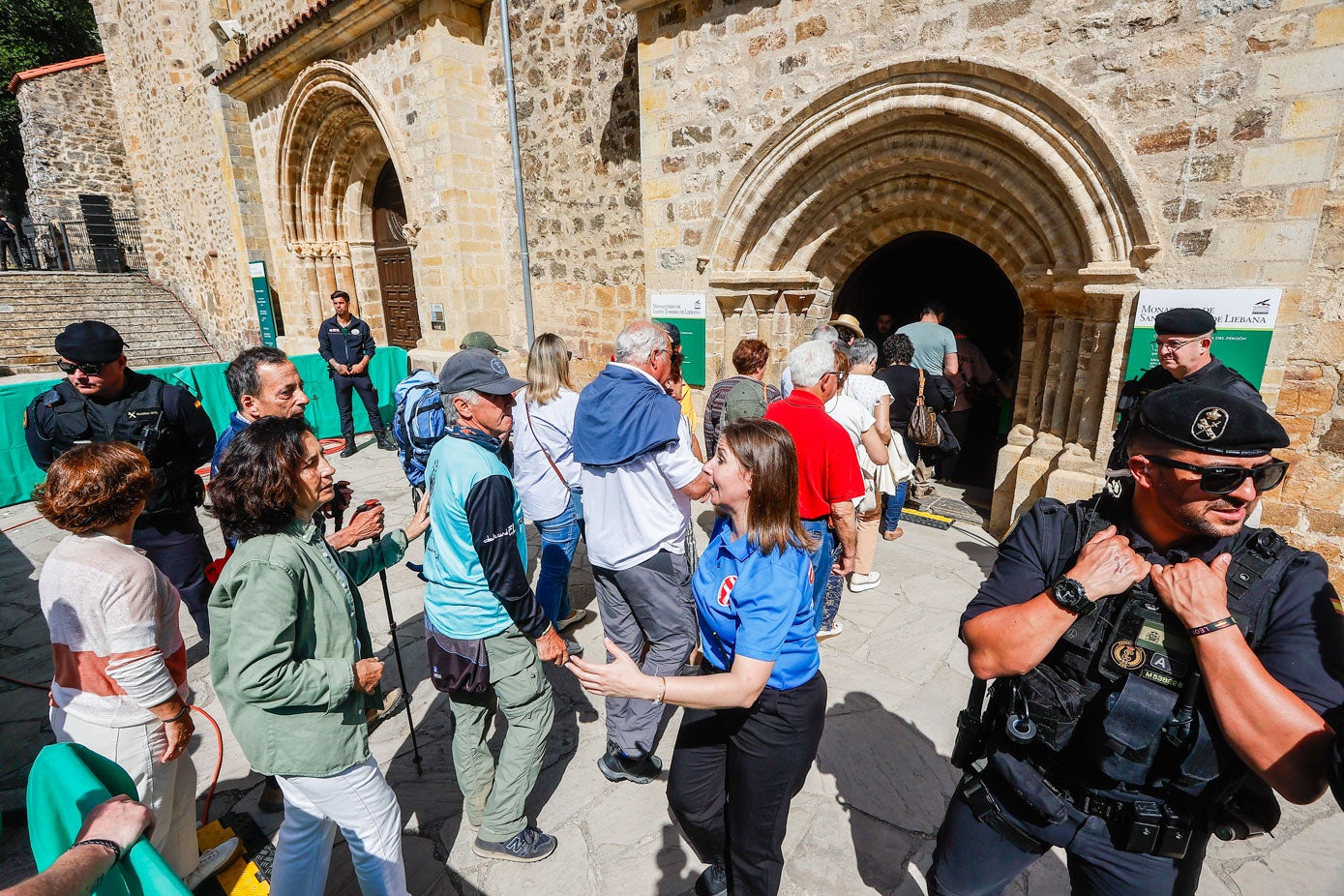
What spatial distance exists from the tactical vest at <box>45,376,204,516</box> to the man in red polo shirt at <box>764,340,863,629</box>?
10.7 ft

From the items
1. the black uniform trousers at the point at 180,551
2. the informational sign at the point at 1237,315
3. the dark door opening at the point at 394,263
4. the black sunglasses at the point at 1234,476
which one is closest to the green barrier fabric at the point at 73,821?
the black sunglasses at the point at 1234,476

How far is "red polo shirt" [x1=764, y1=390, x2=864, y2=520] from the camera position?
310cm

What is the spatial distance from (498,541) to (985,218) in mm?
4597

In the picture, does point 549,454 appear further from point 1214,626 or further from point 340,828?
point 1214,626

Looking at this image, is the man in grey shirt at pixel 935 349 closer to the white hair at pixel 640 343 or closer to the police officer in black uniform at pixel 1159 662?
the white hair at pixel 640 343

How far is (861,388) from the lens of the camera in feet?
13.9

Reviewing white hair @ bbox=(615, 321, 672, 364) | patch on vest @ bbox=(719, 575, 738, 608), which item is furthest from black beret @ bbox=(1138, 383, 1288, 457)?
white hair @ bbox=(615, 321, 672, 364)

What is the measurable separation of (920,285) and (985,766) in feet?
23.1

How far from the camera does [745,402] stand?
3691mm

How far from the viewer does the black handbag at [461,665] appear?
2250 millimetres

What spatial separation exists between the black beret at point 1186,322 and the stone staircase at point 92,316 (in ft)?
55.5

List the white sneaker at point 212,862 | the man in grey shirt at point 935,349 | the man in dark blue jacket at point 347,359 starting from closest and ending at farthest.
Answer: the white sneaker at point 212,862
the man in grey shirt at point 935,349
the man in dark blue jacket at point 347,359

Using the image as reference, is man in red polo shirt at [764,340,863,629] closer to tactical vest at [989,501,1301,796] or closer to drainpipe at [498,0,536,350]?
tactical vest at [989,501,1301,796]

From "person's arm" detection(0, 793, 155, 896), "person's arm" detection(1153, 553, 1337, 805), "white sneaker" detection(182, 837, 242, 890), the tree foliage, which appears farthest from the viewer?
the tree foliage
